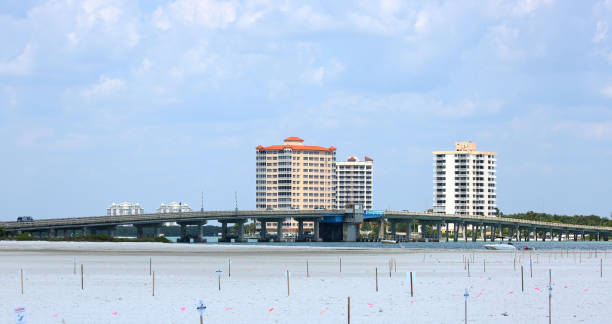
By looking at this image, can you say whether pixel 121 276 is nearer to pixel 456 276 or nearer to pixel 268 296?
pixel 268 296

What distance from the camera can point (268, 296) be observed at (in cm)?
4712

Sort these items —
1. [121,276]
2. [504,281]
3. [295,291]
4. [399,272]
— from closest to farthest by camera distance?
1. [295,291]
2. [504,281]
3. [121,276]
4. [399,272]

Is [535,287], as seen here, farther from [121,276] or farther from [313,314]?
[121,276]

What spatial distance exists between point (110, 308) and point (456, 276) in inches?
1213

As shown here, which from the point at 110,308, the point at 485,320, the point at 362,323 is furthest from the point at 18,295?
the point at 485,320

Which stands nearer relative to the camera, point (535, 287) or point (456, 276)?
point (535, 287)

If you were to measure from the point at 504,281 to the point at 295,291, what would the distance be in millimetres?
16532

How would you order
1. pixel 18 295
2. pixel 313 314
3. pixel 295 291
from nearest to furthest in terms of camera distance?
pixel 313 314, pixel 18 295, pixel 295 291

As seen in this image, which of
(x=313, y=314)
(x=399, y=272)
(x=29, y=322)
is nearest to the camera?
(x=29, y=322)

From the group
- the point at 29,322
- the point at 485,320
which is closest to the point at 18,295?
the point at 29,322

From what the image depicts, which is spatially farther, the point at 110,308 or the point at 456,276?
the point at 456,276

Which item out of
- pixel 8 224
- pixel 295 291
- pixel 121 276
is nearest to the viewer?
pixel 295 291

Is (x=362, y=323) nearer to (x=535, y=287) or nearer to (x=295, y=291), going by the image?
(x=295, y=291)

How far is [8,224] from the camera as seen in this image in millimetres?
185125
